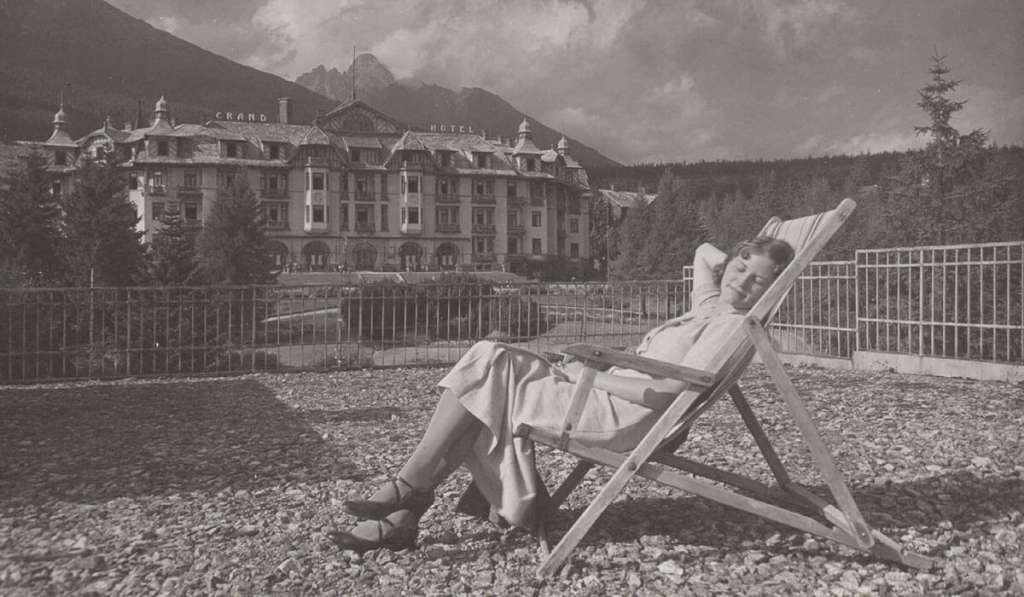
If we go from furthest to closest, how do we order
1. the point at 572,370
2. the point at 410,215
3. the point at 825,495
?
the point at 410,215 → the point at 825,495 → the point at 572,370

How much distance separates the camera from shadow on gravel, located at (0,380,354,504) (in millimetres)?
4875

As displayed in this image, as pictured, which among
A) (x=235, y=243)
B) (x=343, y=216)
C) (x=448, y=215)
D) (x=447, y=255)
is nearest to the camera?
(x=235, y=243)

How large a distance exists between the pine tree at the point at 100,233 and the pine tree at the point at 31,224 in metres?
1.83

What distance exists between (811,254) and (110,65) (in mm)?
217492

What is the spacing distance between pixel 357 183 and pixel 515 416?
64776 mm

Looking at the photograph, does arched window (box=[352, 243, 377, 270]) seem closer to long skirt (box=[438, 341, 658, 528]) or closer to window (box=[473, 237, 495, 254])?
window (box=[473, 237, 495, 254])

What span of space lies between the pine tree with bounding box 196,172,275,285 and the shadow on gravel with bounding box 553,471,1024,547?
34.1 meters

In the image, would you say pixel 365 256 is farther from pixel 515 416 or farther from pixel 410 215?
pixel 515 416

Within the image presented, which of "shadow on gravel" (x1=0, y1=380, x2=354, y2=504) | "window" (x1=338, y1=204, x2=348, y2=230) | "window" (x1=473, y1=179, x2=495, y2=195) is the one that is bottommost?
"shadow on gravel" (x1=0, y1=380, x2=354, y2=504)

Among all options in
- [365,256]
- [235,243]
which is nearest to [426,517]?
[235,243]

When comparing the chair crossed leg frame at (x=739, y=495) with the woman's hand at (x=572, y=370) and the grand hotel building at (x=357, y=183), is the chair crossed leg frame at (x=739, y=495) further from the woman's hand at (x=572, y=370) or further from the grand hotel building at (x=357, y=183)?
the grand hotel building at (x=357, y=183)

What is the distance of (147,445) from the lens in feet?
20.3

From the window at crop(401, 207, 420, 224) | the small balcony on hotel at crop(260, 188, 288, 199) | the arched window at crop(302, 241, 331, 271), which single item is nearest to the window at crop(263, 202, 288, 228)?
the small balcony on hotel at crop(260, 188, 288, 199)

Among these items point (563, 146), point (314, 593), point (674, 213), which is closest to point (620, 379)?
point (314, 593)
